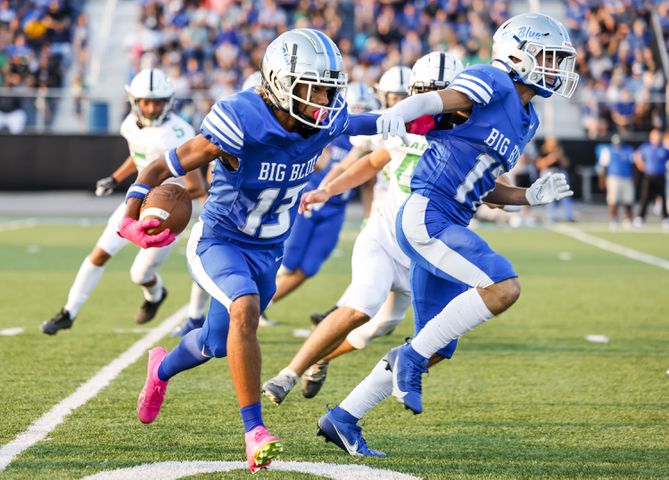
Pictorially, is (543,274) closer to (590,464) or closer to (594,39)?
(590,464)

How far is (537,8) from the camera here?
2505cm

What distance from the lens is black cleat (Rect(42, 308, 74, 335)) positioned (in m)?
6.82

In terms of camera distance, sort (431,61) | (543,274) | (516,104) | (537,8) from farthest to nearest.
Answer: (537,8) → (543,274) → (431,61) → (516,104)

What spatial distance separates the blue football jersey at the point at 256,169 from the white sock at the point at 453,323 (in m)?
0.77

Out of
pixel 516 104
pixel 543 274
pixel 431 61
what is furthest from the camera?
pixel 543 274

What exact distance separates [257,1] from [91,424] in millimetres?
20585

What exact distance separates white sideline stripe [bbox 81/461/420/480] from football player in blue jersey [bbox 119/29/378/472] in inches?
8.2

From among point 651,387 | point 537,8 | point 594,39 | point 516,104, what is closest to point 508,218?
point 594,39

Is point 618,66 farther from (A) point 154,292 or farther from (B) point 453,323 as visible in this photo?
(B) point 453,323

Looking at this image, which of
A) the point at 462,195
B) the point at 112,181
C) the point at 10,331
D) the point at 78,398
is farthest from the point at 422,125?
the point at 10,331

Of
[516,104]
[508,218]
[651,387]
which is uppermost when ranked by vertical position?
[516,104]

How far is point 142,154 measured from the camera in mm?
7141

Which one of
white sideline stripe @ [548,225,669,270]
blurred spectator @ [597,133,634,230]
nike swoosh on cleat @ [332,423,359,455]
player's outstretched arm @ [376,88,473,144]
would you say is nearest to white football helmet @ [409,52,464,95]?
player's outstretched arm @ [376,88,473,144]

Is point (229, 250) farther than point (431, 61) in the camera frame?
No
